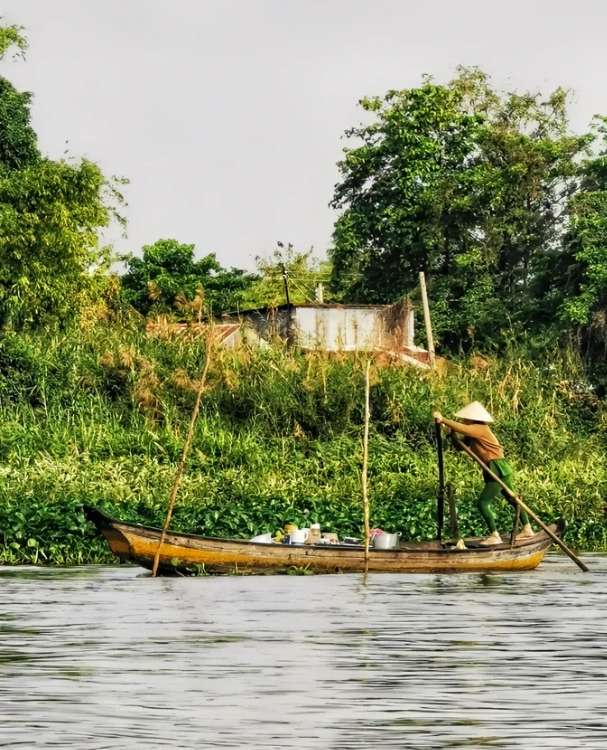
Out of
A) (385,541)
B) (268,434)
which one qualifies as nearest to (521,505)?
(385,541)

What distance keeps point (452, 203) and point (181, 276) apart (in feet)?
44.4

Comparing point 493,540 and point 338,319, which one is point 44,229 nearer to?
point 338,319

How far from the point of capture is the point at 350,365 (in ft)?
102

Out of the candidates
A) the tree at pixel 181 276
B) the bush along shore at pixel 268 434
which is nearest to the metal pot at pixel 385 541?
the bush along shore at pixel 268 434

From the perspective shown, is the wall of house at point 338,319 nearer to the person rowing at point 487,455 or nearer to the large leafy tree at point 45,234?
the large leafy tree at point 45,234

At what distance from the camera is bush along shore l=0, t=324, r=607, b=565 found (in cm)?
2558

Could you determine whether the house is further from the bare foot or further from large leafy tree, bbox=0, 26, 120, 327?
the bare foot

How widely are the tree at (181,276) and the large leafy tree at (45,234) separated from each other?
18.8 m

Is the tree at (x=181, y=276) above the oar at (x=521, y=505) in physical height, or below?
above

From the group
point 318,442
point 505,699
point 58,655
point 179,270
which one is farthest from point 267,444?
point 179,270

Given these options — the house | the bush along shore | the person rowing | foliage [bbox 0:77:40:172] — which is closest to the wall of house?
the house

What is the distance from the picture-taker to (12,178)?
32906 millimetres

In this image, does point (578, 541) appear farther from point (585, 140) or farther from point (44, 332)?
point (585, 140)

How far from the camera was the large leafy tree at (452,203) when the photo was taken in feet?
147
